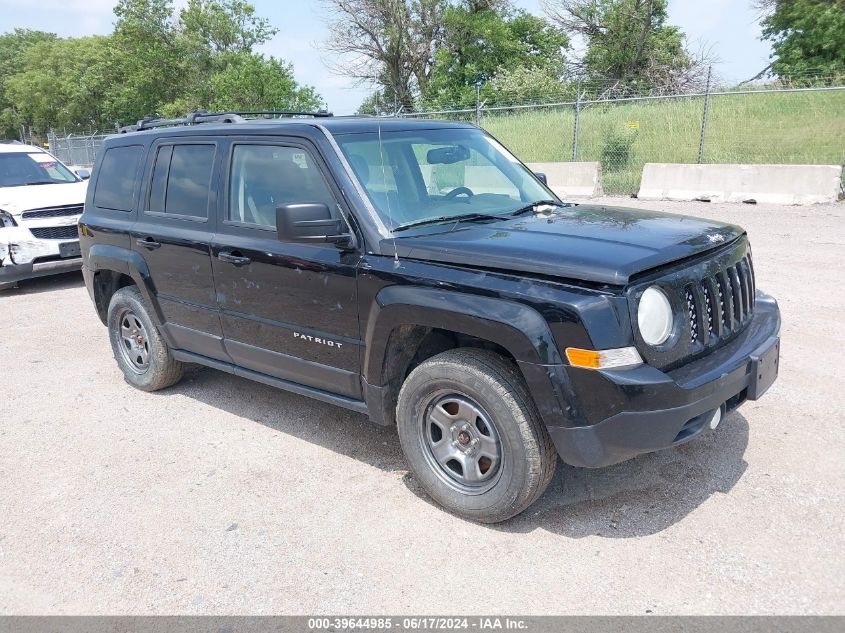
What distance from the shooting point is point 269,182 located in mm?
4230

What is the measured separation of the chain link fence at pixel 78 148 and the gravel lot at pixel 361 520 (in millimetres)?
29300

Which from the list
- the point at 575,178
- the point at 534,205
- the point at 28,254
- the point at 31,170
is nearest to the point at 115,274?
the point at 534,205

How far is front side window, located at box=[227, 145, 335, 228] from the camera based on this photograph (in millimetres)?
3998

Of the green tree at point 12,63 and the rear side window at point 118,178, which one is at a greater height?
the green tree at point 12,63

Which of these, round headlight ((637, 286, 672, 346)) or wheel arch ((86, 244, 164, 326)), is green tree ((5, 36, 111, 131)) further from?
round headlight ((637, 286, 672, 346))

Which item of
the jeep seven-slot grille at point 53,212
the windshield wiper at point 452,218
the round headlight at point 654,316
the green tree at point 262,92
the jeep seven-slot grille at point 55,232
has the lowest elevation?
the jeep seven-slot grille at point 55,232

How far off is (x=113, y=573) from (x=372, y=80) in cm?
3718

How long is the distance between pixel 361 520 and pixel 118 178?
339 cm

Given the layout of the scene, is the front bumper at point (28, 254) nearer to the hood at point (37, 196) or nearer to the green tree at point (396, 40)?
the hood at point (37, 196)

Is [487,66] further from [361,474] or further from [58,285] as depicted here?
[361,474]

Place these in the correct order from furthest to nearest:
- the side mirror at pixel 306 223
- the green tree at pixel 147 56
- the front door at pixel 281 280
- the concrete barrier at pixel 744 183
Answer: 1. the green tree at pixel 147 56
2. the concrete barrier at pixel 744 183
3. the front door at pixel 281 280
4. the side mirror at pixel 306 223

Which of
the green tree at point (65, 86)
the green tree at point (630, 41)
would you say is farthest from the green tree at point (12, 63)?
the green tree at point (630, 41)

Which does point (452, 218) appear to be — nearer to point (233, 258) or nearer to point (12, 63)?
point (233, 258)

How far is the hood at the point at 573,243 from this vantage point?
9.98ft
